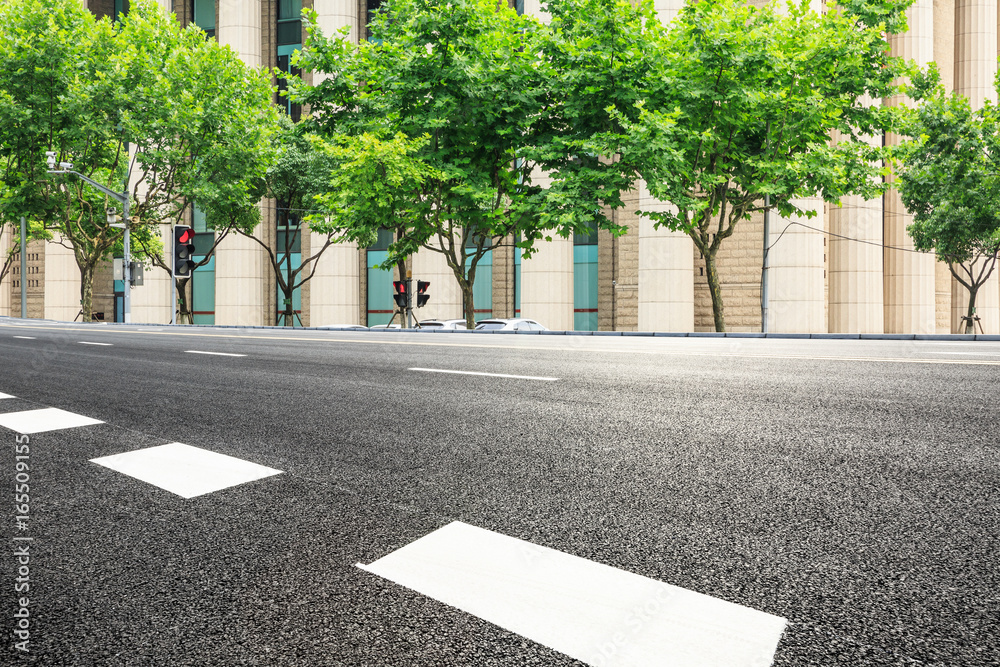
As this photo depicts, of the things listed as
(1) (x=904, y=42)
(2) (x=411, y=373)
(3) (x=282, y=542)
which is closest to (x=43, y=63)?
(2) (x=411, y=373)

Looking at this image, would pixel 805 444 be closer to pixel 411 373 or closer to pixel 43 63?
pixel 411 373

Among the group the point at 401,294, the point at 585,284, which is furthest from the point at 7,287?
the point at 585,284

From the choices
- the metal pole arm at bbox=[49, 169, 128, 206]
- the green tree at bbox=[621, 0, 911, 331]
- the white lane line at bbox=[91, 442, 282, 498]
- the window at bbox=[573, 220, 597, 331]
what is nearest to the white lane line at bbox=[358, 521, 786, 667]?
the white lane line at bbox=[91, 442, 282, 498]

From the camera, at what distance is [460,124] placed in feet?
71.9

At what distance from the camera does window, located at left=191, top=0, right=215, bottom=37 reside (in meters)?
42.3

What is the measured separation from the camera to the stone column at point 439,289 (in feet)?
110

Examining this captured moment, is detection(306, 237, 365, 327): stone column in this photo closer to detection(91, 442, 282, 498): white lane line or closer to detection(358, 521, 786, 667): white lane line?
detection(91, 442, 282, 498): white lane line

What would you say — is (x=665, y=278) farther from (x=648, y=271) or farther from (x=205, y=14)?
(x=205, y=14)

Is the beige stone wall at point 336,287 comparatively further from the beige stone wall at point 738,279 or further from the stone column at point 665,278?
the beige stone wall at point 738,279

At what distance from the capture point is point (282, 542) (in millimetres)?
2527

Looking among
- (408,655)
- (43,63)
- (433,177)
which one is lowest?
(408,655)

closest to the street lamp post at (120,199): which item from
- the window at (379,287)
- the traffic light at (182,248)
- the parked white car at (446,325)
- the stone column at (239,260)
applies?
the traffic light at (182,248)

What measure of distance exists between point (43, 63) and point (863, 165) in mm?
29953

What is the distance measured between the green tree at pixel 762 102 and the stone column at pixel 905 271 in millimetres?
15113
